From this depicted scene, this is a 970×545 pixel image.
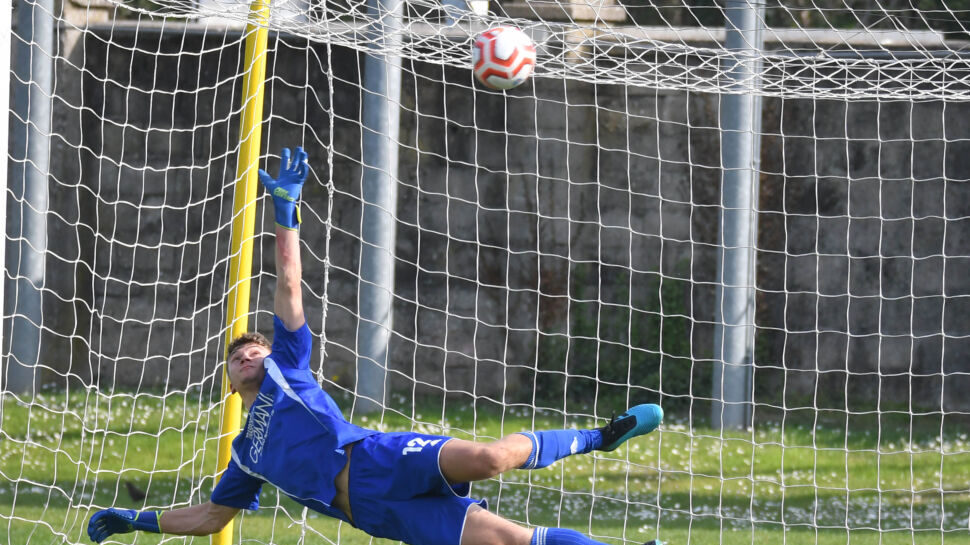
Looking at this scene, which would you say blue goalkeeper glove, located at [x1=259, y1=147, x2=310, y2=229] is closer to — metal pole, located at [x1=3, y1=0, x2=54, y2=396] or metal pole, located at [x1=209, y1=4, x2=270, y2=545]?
metal pole, located at [x1=209, y1=4, x2=270, y2=545]

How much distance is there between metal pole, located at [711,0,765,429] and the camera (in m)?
9.16

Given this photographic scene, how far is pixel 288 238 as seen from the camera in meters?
4.57

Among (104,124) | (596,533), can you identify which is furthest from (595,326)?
(104,124)

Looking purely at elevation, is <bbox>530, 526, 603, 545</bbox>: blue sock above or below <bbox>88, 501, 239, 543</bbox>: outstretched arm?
above

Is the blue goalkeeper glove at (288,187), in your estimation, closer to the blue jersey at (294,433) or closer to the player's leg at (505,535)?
the blue jersey at (294,433)

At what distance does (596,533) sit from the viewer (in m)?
7.02

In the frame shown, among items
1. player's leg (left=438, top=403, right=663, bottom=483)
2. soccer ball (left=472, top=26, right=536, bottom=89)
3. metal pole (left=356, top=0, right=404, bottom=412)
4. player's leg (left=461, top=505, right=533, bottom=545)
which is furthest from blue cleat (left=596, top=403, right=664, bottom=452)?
metal pole (left=356, top=0, right=404, bottom=412)

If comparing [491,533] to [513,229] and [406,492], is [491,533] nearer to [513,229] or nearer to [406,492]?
→ [406,492]

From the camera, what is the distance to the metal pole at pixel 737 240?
9164 mm

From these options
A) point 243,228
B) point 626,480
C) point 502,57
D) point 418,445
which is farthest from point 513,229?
point 418,445

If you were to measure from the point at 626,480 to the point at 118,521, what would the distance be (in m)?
3.87

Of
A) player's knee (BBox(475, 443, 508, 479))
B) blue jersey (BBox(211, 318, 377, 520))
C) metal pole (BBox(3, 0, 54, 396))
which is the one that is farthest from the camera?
metal pole (BBox(3, 0, 54, 396))

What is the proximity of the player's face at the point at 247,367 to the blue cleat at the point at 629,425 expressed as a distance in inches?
53.9

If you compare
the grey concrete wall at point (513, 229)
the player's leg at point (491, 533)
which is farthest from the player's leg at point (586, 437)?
the grey concrete wall at point (513, 229)
